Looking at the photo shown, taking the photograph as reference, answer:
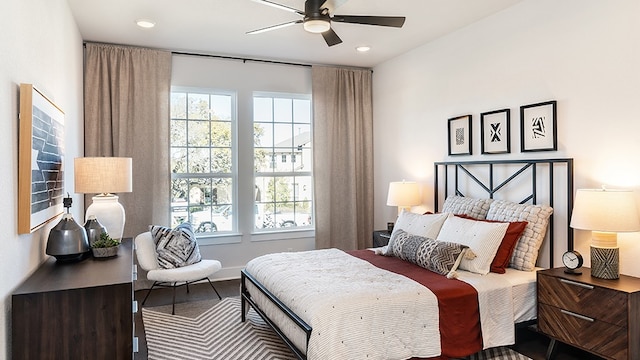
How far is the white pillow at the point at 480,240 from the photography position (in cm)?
312

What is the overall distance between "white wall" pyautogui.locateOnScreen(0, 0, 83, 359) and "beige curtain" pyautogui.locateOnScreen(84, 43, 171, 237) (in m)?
1.40

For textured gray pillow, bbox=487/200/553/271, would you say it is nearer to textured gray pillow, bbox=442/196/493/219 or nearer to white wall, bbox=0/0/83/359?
textured gray pillow, bbox=442/196/493/219

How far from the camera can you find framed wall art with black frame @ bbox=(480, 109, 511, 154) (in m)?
3.73

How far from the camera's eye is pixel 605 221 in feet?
8.66

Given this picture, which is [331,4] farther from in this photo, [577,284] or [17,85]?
[577,284]

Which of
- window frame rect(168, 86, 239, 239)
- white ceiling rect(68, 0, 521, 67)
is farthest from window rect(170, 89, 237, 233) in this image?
white ceiling rect(68, 0, 521, 67)

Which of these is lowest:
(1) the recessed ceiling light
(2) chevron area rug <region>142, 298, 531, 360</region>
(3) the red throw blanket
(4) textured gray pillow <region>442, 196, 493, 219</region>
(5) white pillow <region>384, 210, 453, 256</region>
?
(2) chevron area rug <region>142, 298, 531, 360</region>

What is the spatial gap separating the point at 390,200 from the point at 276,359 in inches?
89.1

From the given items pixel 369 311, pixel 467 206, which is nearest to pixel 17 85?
pixel 369 311

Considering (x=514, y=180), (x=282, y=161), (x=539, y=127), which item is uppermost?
(x=539, y=127)

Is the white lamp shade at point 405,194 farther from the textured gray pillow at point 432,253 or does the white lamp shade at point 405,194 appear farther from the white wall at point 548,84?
the textured gray pillow at point 432,253

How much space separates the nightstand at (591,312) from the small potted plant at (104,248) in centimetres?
282

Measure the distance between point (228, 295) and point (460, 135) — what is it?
9.46 feet

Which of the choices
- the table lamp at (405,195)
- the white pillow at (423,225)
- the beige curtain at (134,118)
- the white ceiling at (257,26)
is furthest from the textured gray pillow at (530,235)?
the beige curtain at (134,118)
